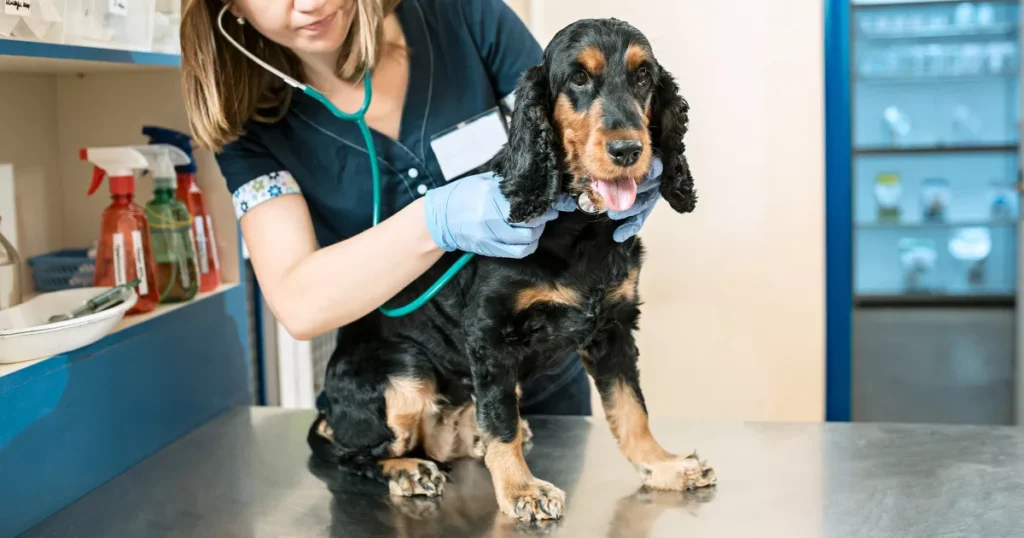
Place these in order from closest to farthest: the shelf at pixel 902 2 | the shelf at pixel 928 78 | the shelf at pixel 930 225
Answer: the shelf at pixel 902 2, the shelf at pixel 928 78, the shelf at pixel 930 225

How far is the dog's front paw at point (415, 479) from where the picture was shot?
158cm

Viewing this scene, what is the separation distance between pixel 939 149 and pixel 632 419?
5839 millimetres

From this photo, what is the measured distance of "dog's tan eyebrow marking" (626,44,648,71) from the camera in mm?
1294

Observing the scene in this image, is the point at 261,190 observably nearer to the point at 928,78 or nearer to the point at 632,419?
the point at 632,419

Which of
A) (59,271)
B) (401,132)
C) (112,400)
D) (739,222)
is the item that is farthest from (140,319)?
(739,222)

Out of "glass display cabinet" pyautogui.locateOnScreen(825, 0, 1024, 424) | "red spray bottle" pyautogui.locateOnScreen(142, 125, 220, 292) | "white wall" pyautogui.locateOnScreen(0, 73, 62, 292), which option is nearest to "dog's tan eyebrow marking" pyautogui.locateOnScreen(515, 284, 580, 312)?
"red spray bottle" pyautogui.locateOnScreen(142, 125, 220, 292)

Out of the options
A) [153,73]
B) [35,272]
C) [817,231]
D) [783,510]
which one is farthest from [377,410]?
[817,231]

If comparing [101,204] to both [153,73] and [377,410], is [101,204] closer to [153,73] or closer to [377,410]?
[153,73]

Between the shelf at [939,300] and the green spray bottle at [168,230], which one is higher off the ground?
the green spray bottle at [168,230]

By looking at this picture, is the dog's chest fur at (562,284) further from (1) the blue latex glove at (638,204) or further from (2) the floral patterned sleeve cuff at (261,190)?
(2) the floral patterned sleeve cuff at (261,190)

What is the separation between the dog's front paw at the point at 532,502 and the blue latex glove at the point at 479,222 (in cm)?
37

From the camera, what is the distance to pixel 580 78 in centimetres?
130

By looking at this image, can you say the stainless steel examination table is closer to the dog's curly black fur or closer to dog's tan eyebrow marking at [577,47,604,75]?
the dog's curly black fur

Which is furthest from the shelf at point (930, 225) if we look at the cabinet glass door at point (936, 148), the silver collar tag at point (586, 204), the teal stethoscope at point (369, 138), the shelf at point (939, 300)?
the silver collar tag at point (586, 204)
